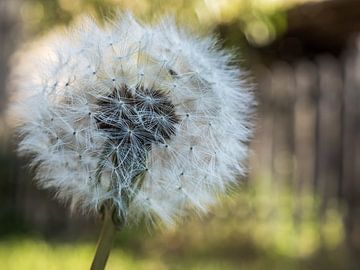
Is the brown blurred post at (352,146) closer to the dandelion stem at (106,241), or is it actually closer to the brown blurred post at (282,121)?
the brown blurred post at (282,121)

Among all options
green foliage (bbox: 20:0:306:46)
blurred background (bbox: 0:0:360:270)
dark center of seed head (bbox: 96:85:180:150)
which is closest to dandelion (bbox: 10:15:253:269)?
dark center of seed head (bbox: 96:85:180:150)

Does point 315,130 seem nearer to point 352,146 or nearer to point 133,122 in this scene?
point 352,146

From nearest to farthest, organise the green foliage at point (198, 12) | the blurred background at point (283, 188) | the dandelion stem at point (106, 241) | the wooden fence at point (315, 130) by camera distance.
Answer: the dandelion stem at point (106, 241) → the green foliage at point (198, 12) → the blurred background at point (283, 188) → the wooden fence at point (315, 130)

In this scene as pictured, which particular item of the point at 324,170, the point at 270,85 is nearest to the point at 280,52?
the point at 270,85

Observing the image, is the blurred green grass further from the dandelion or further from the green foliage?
the dandelion

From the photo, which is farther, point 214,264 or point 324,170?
point 324,170

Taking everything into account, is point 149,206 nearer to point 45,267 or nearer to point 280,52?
→ point 45,267

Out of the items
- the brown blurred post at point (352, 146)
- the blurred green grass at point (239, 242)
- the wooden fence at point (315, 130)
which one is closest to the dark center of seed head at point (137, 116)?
the blurred green grass at point (239, 242)
